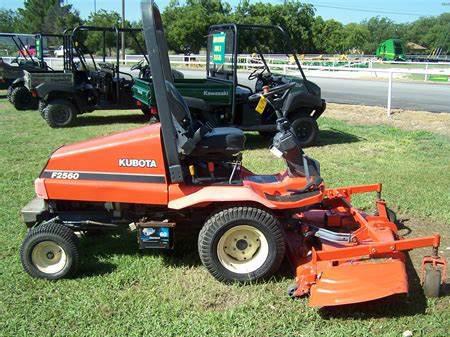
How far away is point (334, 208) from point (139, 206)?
1.67 meters

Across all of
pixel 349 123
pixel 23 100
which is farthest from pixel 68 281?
pixel 23 100

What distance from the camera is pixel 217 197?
3.68 m

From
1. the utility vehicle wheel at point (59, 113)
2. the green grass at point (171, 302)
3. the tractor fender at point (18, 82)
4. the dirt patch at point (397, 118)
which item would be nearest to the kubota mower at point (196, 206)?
the green grass at point (171, 302)

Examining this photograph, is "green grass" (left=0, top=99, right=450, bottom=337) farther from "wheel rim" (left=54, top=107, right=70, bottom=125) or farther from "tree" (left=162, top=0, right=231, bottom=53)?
"tree" (left=162, top=0, right=231, bottom=53)

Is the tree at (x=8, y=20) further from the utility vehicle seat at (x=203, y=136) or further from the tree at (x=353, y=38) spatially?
the utility vehicle seat at (x=203, y=136)

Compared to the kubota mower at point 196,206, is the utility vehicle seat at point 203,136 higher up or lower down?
higher up

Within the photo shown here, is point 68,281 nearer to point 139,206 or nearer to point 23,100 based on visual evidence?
point 139,206

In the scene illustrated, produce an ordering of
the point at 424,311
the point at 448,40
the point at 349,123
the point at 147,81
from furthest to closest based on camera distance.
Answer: the point at 448,40 → the point at 349,123 → the point at 147,81 → the point at 424,311

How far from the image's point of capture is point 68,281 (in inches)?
150

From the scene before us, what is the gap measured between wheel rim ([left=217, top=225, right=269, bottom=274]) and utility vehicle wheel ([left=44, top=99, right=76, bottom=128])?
327 inches

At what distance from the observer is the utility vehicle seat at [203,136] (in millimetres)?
3689

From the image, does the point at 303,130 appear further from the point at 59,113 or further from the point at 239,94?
the point at 59,113

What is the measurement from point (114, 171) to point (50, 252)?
2.54ft

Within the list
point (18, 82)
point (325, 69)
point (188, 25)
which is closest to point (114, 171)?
point (18, 82)
